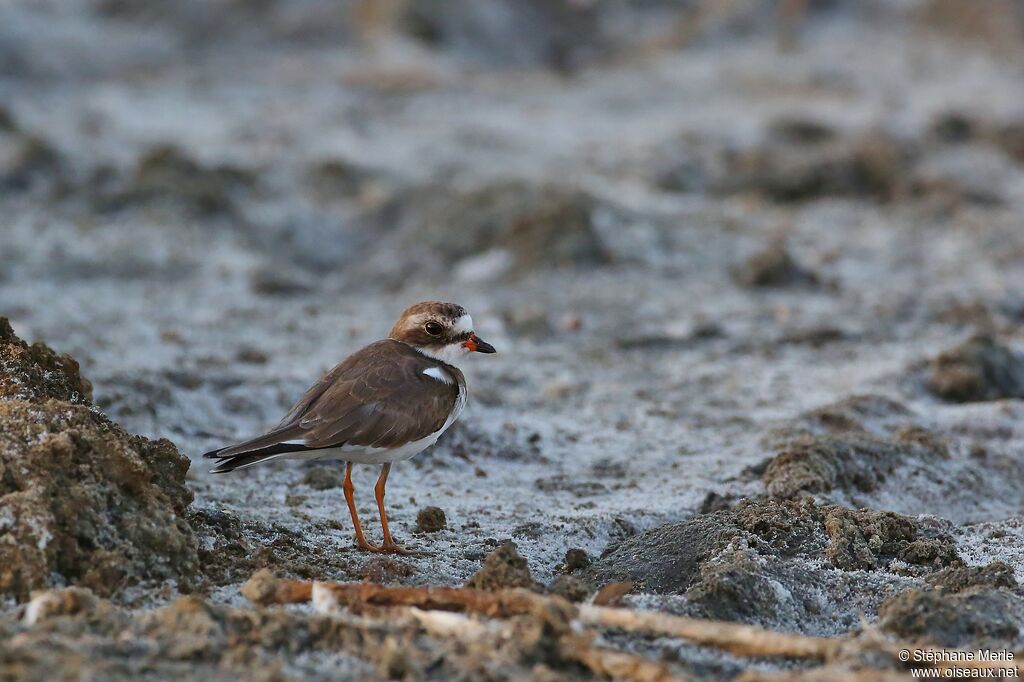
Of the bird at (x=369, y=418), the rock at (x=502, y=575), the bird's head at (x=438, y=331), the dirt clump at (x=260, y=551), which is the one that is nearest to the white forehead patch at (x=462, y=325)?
the bird's head at (x=438, y=331)

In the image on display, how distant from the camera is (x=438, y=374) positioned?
509 cm

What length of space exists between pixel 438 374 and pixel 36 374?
1.55 meters

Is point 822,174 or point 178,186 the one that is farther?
point 822,174

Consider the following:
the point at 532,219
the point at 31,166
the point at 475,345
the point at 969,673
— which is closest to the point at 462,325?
the point at 475,345

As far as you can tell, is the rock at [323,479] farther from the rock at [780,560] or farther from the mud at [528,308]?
the rock at [780,560]

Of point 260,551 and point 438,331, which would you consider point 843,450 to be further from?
point 260,551

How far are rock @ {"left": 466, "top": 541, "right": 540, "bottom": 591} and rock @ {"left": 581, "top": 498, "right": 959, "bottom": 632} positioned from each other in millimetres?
456

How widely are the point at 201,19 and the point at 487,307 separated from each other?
10033 millimetres

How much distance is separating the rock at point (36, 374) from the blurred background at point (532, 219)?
2.59ft

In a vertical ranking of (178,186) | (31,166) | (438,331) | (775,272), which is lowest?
(775,272)

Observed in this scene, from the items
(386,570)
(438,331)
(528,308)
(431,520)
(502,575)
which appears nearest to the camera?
(502,575)

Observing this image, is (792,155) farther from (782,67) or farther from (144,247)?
(144,247)

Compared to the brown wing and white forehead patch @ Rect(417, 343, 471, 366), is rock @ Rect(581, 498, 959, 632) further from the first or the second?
white forehead patch @ Rect(417, 343, 471, 366)

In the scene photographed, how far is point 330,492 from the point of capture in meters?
5.40
